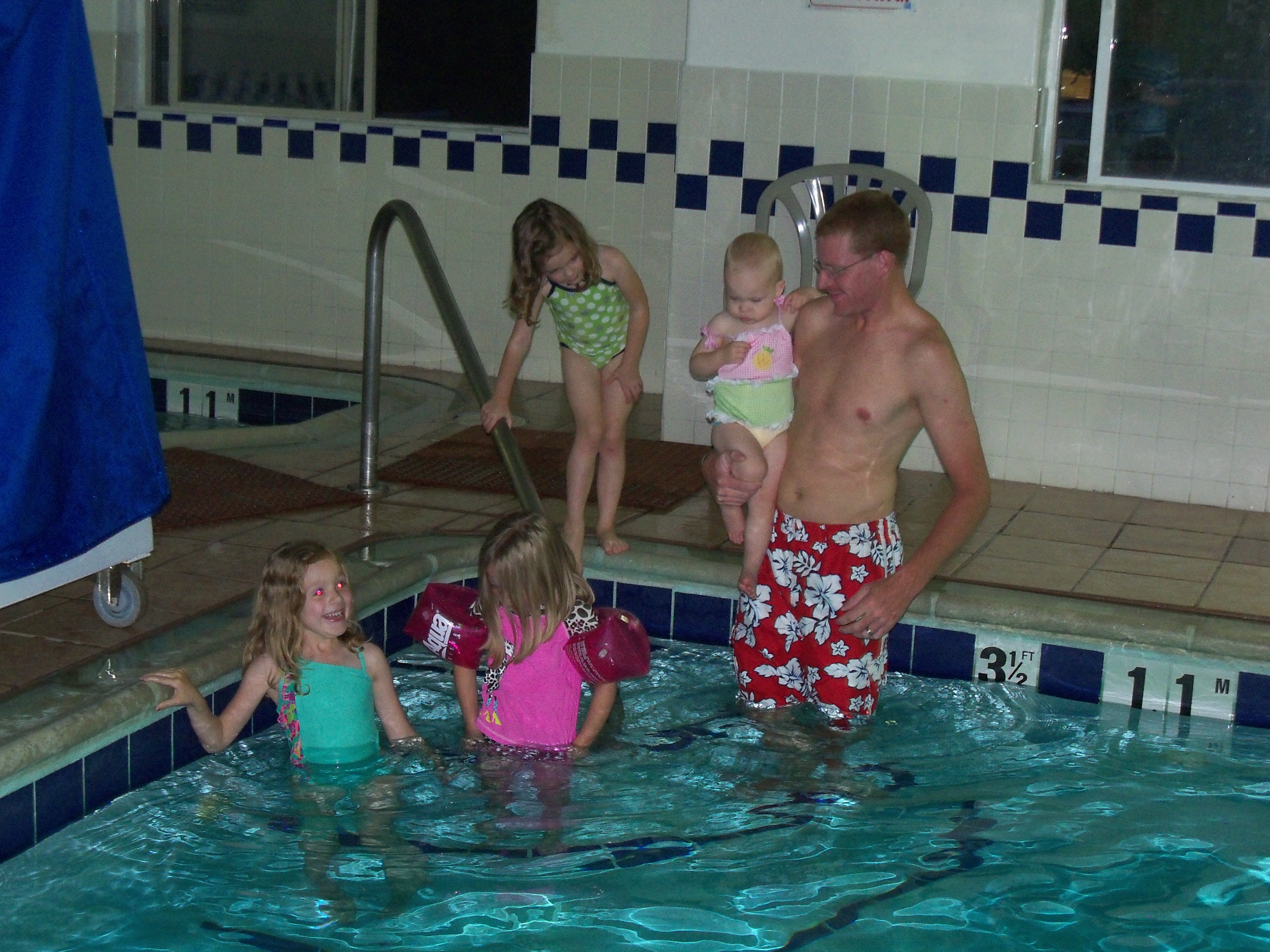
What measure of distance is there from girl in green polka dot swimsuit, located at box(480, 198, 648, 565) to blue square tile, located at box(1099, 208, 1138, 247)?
210cm

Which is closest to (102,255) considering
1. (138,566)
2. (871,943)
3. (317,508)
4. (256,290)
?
(138,566)

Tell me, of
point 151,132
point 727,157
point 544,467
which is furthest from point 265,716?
point 151,132

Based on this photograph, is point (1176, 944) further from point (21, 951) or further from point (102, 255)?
point (102, 255)

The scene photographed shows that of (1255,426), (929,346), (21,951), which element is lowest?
(21,951)

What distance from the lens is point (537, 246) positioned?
4645mm

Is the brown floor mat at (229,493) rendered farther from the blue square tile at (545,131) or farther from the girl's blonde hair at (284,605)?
the blue square tile at (545,131)

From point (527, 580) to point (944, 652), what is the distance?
154 cm

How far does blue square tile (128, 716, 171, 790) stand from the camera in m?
3.74

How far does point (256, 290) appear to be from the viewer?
8.44 meters

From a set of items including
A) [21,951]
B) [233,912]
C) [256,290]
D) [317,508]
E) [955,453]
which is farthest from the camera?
[256,290]

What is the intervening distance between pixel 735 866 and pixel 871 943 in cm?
39

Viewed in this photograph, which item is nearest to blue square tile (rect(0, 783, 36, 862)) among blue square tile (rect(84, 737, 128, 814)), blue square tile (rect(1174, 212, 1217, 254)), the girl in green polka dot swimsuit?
blue square tile (rect(84, 737, 128, 814))

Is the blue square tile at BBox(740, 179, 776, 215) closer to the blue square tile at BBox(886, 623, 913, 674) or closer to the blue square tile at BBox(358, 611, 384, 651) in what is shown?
the blue square tile at BBox(886, 623, 913, 674)

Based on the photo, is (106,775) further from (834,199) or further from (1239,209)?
(1239,209)
